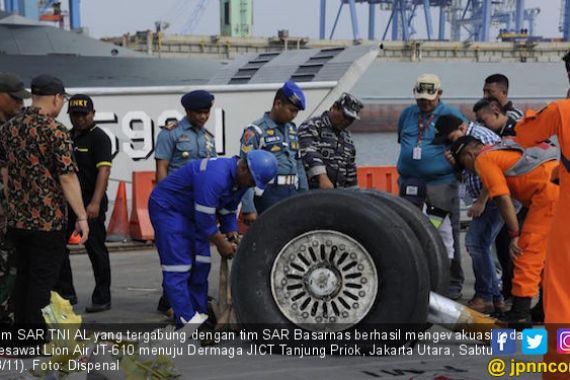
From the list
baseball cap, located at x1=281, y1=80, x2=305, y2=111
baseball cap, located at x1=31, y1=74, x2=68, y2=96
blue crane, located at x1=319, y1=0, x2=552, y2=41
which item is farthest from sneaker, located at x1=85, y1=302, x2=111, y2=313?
blue crane, located at x1=319, y1=0, x2=552, y2=41

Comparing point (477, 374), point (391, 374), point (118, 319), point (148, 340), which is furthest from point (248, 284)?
point (118, 319)

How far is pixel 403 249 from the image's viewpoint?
15.1ft

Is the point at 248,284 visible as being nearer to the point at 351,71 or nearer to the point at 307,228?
the point at 307,228

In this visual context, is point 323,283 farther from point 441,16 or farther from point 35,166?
point 441,16

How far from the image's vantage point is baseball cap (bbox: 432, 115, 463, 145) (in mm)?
6605

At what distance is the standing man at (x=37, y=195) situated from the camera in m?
5.23

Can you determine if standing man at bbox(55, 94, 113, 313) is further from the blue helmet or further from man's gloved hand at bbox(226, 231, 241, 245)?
the blue helmet

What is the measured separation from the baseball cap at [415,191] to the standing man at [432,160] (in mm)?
66

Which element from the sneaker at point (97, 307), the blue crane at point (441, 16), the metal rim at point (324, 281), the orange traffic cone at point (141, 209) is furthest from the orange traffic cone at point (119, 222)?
the blue crane at point (441, 16)

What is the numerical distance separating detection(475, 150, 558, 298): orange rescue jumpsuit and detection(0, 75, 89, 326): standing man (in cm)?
276

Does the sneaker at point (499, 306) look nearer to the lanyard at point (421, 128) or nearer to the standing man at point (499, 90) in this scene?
the lanyard at point (421, 128)

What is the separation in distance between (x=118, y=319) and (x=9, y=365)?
1.74m

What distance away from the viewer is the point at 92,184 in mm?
7070

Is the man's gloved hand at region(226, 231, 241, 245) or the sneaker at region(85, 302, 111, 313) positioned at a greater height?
the man's gloved hand at region(226, 231, 241, 245)
